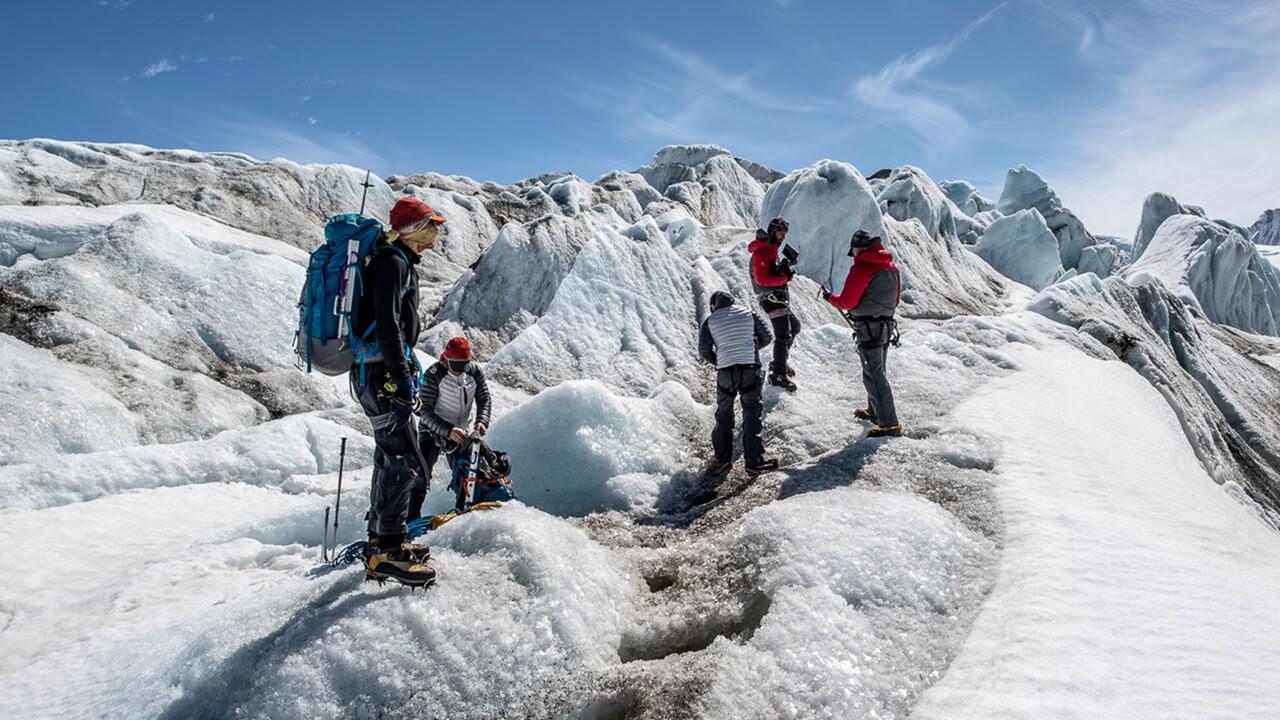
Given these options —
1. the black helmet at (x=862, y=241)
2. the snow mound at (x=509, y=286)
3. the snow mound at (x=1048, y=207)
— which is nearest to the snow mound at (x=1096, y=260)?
the snow mound at (x=1048, y=207)

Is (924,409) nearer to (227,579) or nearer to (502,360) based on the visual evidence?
(227,579)

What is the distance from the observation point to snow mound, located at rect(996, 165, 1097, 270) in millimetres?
61094

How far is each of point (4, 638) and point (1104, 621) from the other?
8.87 metres

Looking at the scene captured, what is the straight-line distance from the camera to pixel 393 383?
486 cm

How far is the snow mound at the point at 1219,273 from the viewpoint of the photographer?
154 feet

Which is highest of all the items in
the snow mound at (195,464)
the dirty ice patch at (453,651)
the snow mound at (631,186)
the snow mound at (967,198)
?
Answer: the snow mound at (967,198)

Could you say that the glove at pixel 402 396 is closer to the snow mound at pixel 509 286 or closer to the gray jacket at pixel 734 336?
the gray jacket at pixel 734 336

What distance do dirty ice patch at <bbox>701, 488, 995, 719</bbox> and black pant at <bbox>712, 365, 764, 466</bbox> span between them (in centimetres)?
182

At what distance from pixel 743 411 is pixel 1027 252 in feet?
140

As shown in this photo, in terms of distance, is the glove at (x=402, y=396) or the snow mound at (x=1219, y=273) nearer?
the glove at (x=402, y=396)

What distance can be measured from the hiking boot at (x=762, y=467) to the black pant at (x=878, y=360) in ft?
4.44

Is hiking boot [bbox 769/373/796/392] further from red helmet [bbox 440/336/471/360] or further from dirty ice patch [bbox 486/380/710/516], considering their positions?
red helmet [bbox 440/336/471/360]

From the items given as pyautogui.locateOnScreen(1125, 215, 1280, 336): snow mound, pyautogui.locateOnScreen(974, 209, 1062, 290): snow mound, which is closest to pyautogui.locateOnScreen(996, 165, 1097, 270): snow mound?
pyautogui.locateOnScreen(1125, 215, 1280, 336): snow mound

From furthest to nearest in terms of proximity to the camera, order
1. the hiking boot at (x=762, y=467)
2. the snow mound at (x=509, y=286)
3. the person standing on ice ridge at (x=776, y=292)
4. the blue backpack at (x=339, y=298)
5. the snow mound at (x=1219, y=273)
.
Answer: the snow mound at (x=1219, y=273) → the snow mound at (x=509, y=286) → the person standing on ice ridge at (x=776, y=292) → the hiking boot at (x=762, y=467) → the blue backpack at (x=339, y=298)
